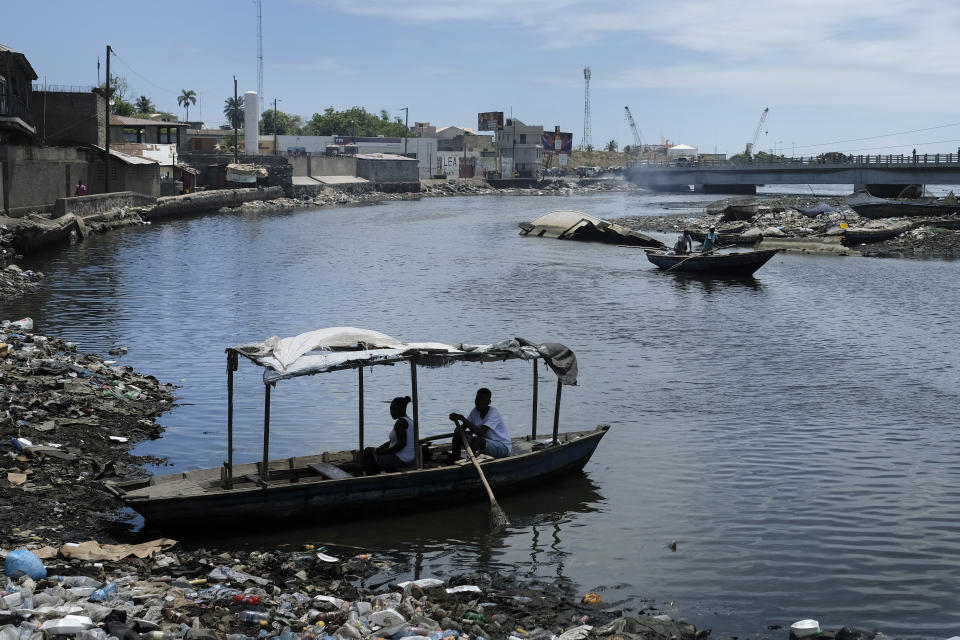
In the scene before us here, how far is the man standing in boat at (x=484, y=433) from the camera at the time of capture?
13000 millimetres

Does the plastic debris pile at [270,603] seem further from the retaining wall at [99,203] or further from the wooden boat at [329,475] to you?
the retaining wall at [99,203]

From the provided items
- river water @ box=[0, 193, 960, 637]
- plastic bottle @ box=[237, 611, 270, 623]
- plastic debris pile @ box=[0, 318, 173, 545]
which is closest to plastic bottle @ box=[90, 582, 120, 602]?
plastic bottle @ box=[237, 611, 270, 623]

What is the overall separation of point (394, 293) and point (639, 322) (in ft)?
31.0

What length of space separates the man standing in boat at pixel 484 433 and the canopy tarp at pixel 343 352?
635 mm

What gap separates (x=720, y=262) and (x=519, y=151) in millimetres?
123016

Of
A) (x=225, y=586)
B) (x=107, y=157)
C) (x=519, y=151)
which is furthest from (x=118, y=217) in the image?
(x=519, y=151)

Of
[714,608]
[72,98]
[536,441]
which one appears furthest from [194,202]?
[714,608]

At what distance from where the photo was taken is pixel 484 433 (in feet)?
43.0

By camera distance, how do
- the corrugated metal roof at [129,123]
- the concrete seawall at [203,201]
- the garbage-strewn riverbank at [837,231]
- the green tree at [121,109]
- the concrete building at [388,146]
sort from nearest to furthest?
the garbage-strewn riverbank at [837,231] < the concrete seawall at [203,201] < the corrugated metal roof at [129,123] < the green tree at [121,109] < the concrete building at [388,146]

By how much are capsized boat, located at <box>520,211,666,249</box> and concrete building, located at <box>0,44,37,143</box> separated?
28770 mm

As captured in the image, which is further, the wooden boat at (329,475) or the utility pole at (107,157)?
the utility pole at (107,157)

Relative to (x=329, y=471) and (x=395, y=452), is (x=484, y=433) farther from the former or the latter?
(x=329, y=471)

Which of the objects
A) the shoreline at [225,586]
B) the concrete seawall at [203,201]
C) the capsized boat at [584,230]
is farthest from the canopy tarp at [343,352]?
the concrete seawall at [203,201]

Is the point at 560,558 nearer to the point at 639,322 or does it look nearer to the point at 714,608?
the point at 714,608
